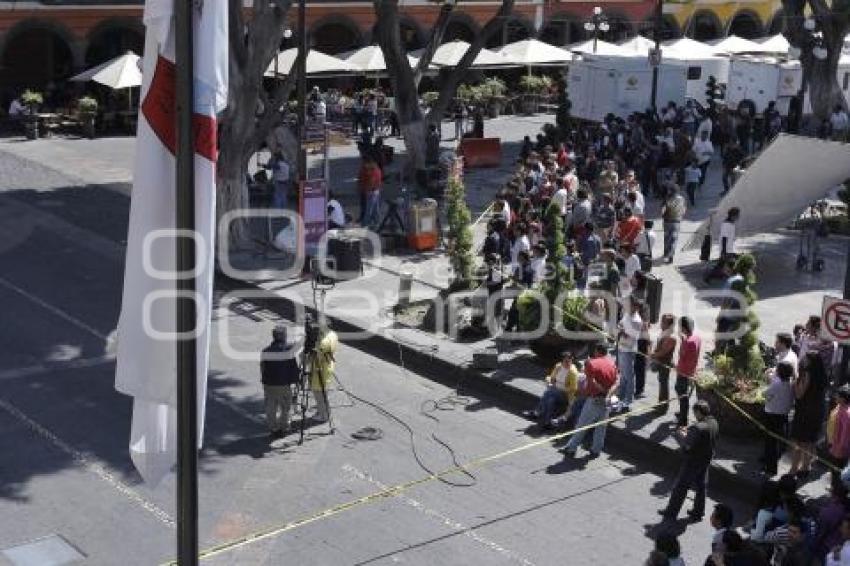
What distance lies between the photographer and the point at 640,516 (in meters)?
12.5

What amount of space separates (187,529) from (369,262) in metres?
15.8

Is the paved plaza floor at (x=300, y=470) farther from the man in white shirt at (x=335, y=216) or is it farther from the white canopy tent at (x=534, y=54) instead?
the white canopy tent at (x=534, y=54)

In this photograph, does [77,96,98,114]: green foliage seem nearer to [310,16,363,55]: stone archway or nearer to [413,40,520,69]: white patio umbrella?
[413,40,520,69]: white patio umbrella

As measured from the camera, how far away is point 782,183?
21.0 m

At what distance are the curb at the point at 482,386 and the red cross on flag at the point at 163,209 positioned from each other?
26.3ft

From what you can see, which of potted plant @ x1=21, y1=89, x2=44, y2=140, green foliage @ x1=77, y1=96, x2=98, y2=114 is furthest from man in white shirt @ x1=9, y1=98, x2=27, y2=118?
green foliage @ x1=77, y1=96, x2=98, y2=114

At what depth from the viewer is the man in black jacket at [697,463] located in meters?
12.0

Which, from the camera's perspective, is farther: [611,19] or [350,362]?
[611,19]

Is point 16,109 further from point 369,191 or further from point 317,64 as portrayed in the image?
point 369,191

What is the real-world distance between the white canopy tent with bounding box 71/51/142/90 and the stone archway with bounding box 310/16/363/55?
32.6 ft

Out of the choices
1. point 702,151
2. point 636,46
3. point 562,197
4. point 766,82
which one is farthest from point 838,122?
point 562,197

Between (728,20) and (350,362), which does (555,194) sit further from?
(728,20)

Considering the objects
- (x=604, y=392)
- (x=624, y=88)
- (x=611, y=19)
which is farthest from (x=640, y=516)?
(x=611, y=19)

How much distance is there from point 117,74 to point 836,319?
25.2 metres
